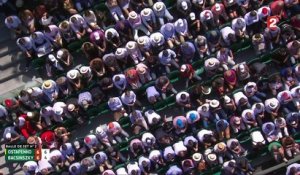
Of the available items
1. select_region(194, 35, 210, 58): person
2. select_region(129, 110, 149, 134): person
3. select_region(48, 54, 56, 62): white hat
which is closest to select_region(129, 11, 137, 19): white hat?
select_region(194, 35, 210, 58): person

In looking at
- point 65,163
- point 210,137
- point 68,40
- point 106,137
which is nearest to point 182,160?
point 210,137

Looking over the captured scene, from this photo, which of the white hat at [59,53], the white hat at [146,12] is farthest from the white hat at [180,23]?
the white hat at [59,53]

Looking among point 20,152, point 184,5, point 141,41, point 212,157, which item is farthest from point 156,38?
point 20,152

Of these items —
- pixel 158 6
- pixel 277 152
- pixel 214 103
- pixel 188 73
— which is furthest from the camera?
pixel 188 73

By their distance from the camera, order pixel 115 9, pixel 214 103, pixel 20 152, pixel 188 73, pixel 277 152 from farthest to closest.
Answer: pixel 115 9 → pixel 188 73 → pixel 214 103 → pixel 20 152 → pixel 277 152

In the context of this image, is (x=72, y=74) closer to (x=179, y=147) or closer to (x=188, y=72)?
(x=188, y=72)

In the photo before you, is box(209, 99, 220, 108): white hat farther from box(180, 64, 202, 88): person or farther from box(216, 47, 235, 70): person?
box(216, 47, 235, 70): person

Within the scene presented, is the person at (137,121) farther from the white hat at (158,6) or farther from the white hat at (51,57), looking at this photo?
the white hat at (158,6)
